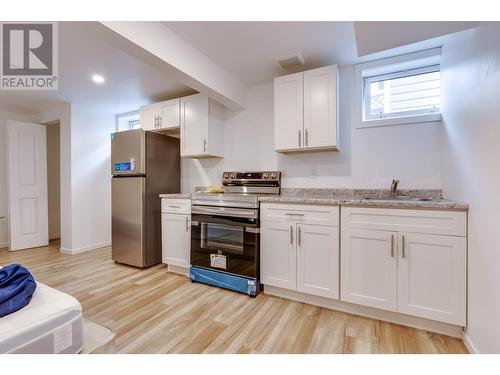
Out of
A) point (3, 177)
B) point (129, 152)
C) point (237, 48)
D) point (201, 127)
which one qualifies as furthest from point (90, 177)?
point (237, 48)

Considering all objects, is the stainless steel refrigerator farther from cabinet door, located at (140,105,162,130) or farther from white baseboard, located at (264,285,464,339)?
white baseboard, located at (264,285,464,339)

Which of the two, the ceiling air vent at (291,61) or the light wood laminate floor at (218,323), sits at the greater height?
the ceiling air vent at (291,61)

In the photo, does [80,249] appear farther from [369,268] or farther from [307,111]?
[369,268]

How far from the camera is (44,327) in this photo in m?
0.82

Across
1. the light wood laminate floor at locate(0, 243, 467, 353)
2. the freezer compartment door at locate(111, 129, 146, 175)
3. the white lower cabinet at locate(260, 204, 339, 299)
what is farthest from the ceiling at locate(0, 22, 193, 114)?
the light wood laminate floor at locate(0, 243, 467, 353)

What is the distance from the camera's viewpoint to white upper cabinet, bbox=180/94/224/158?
301cm

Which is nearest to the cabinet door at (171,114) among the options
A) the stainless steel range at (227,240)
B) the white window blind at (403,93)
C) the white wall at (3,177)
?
the stainless steel range at (227,240)

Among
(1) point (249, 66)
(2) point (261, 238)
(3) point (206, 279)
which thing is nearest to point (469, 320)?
(2) point (261, 238)

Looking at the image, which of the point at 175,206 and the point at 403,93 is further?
the point at 175,206

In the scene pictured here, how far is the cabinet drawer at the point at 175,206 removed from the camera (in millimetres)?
2811

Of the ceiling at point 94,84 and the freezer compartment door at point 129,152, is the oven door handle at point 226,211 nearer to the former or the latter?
the freezer compartment door at point 129,152

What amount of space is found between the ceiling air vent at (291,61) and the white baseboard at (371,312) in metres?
2.28

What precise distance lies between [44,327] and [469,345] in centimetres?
230

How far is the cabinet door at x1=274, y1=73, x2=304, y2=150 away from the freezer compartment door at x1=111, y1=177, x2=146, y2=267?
5.99 ft
